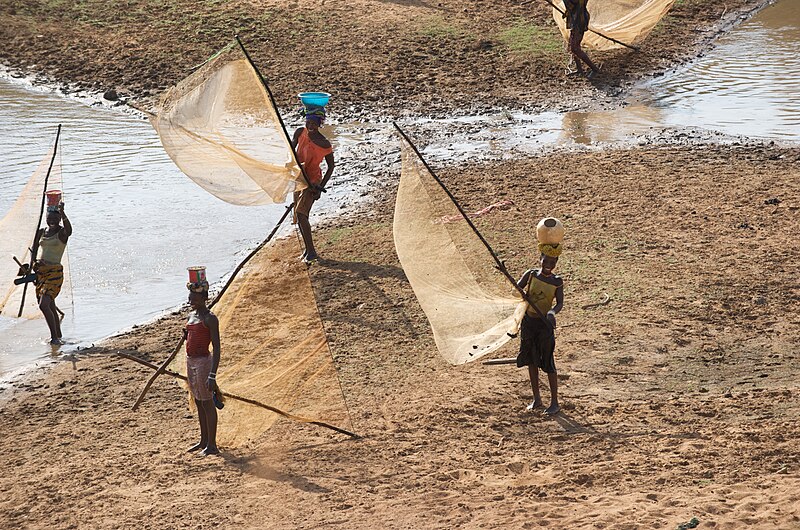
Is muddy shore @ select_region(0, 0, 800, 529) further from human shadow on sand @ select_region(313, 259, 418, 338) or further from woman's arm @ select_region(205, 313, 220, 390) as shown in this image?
woman's arm @ select_region(205, 313, 220, 390)

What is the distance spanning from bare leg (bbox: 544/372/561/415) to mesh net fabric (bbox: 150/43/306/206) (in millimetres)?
2834

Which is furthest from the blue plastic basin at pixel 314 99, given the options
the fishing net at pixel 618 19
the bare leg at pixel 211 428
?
A: the fishing net at pixel 618 19

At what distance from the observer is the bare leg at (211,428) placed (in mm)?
6745

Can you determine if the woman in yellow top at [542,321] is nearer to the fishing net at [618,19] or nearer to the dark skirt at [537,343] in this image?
the dark skirt at [537,343]

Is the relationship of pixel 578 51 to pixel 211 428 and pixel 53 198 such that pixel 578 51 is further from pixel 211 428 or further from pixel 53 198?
Answer: pixel 211 428

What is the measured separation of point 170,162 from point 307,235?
4803 millimetres

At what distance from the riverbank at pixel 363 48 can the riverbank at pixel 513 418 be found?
5697mm

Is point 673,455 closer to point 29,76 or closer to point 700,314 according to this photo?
point 700,314

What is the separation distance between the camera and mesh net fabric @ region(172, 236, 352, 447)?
7.01m

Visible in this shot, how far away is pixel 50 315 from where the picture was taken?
9.20 metres

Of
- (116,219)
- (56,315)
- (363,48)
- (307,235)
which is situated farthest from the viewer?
(363,48)

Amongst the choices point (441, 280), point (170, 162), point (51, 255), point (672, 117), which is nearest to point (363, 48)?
point (170, 162)

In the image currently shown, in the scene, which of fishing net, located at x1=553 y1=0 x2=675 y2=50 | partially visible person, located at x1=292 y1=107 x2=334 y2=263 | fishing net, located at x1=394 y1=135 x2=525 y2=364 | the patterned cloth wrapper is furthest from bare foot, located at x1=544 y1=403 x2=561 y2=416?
fishing net, located at x1=553 y1=0 x2=675 y2=50

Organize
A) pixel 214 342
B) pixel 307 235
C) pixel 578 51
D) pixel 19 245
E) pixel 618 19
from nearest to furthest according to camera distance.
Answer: pixel 214 342
pixel 19 245
pixel 307 235
pixel 578 51
pixel 618 19
